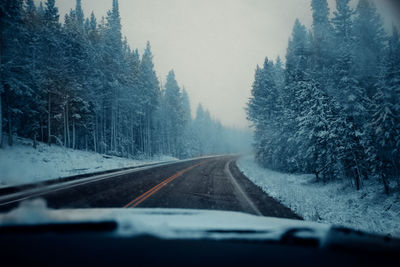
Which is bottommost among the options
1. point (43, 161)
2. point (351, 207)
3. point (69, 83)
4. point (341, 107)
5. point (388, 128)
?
point (351, 207)

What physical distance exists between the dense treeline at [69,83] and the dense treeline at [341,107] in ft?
77.7

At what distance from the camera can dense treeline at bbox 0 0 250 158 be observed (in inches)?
768

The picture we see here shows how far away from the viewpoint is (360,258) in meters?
1.88

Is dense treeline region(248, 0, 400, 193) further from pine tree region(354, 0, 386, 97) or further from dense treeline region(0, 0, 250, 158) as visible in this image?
dense treeline region(0, 0, 250, 158)

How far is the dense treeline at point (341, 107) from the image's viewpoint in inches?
406

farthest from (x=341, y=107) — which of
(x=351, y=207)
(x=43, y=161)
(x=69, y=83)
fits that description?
(x=69, y=83)

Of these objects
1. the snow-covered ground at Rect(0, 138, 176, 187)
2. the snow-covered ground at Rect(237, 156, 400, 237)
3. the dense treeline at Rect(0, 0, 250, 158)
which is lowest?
the snow-covered ground at Rect(237, 156, 400, 237)

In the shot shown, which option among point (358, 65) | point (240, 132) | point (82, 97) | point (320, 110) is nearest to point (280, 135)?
point (320, 110)

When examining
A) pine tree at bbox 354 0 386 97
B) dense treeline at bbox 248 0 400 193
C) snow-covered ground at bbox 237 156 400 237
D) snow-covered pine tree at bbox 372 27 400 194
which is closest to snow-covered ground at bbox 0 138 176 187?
snow-covered ground at bbox 237 156 400 237

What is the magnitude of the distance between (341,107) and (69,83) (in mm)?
31084

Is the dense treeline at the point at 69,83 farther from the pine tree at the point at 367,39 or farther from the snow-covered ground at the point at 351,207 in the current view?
the pine tree at the point at 367,39

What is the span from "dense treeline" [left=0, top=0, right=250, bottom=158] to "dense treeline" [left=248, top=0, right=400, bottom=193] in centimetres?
2368

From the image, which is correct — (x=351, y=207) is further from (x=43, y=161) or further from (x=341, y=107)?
(x=43, y=161)

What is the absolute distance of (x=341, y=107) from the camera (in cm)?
1385
